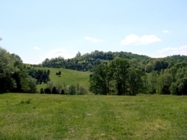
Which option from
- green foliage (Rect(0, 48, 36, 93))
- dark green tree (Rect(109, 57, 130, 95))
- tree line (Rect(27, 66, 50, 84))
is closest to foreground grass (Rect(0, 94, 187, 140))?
green foliage (Rect(0, 48, 36, 93))

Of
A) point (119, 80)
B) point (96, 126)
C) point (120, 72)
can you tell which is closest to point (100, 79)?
point (119, 80)

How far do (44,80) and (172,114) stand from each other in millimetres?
157554

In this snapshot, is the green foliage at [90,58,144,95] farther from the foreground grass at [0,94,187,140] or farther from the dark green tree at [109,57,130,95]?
the foreground grass at [0,94,187,140]

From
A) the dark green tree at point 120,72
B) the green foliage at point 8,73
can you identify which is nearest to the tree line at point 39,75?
the green foliage at point 8,73

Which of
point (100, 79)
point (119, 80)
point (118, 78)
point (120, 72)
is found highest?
point (120, 72)

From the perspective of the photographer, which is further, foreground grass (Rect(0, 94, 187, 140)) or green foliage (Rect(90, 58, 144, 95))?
green foliage (Rect(90, 58, 144, 95))

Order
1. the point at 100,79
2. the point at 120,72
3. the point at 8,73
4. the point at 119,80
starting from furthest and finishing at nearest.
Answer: the point at 100,79
the point at 119,80
the point at 120,72
the point at 8,73

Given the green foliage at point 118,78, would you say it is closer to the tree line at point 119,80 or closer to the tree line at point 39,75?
the tree line at point 119,80

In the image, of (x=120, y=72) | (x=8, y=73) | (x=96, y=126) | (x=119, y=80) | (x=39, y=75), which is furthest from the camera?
(x=39, y=75)

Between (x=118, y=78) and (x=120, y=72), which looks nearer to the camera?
(x=120, y=72)

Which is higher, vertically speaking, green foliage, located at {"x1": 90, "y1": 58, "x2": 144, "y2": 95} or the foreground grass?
green foliage, located at {"x1": 90, "y1": 58, "x2": 144, "y2": 95}

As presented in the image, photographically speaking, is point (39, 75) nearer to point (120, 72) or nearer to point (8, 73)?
point (120, 72)

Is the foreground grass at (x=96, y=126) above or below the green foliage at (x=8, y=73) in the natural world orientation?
below

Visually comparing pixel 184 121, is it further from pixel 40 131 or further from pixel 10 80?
pixel 10 80
